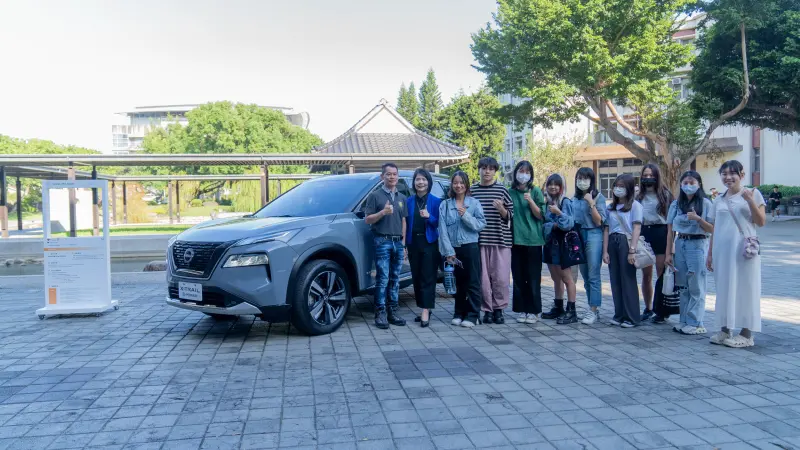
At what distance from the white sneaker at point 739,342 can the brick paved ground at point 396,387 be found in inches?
5.0

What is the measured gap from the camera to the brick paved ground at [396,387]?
3.63 m

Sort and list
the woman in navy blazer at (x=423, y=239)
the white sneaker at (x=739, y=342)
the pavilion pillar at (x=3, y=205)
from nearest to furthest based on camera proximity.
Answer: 1. the white sneaker at (x=739, y=342)
2. the woman in navy blazer at (x=423, y=239)
3. the pavilion pillar at (x=3, y=205)

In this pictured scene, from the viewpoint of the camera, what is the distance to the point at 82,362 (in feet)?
18.2

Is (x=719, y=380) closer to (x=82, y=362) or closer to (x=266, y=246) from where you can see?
(x=266, y=246)

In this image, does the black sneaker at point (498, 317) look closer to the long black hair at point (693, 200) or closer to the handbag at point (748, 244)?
the long black hair at point (693, 200)

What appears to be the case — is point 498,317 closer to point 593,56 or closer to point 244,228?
point 244,228

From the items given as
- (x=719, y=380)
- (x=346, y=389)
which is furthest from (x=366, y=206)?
(x=719, y=380)

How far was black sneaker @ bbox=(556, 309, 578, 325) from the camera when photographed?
22.5ft

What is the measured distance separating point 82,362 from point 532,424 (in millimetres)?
4357

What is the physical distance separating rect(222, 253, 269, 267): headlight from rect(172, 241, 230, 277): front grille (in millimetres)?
139

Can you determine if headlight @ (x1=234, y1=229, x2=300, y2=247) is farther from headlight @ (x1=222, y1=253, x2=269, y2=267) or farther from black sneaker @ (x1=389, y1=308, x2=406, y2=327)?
black sneaker @ (x1=389, y1=308, x2=406, y2=327)

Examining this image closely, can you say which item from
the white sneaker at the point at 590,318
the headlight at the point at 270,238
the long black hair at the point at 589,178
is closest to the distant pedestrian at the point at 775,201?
the white sneaker at the point at 590,318

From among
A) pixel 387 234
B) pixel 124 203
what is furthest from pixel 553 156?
pixel 387 234

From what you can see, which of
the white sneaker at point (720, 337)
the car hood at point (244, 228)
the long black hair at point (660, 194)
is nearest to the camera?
the white sneaker at point (720, 337)
